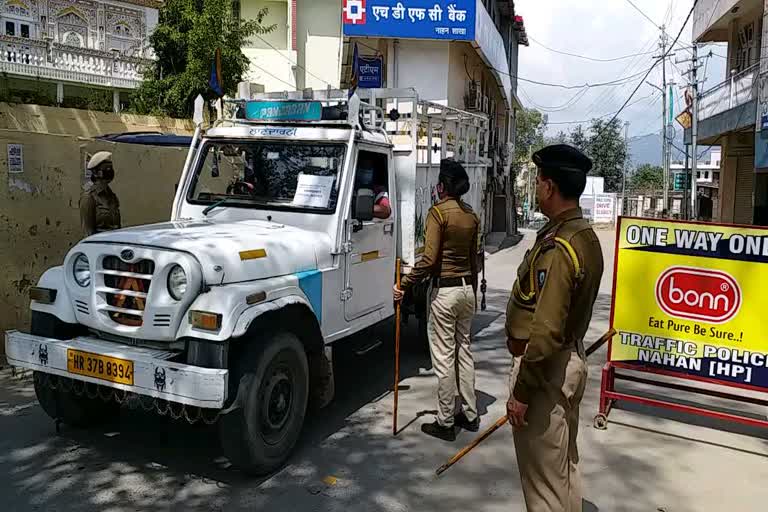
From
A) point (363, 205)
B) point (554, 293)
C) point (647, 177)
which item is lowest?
point (554, 293)

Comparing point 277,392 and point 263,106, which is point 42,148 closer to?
point 263,106

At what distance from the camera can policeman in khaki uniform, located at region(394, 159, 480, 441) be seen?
16.3 feet

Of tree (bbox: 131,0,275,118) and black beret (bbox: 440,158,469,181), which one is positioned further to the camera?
tree (bbox: 131,0,275,118)

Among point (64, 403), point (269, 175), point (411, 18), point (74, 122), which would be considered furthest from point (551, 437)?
point (411, 18)

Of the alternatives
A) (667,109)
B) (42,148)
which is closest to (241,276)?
(42,148)

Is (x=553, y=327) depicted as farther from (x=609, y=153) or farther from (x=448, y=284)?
(x=609, y=153)

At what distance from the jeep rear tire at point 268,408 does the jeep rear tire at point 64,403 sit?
53.2 inches

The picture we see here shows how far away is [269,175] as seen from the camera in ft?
17.7

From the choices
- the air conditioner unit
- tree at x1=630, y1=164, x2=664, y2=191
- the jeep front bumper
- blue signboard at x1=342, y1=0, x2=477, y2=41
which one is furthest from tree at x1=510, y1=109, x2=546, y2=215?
the jeep front bumper

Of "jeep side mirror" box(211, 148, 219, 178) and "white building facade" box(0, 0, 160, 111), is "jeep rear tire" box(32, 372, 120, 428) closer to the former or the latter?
"jeep side mirror" box(211, 148, 219, 178)

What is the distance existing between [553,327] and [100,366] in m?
2.75

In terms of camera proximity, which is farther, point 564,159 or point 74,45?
point 74,45

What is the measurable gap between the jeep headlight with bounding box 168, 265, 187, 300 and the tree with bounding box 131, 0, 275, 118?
40.9 ft

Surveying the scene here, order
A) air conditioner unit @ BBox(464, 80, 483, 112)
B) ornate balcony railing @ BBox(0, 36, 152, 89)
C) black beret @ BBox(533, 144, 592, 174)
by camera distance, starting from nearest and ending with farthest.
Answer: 1. black beret @ BBox(533, 144, 592, 174)
2. air conditioner unit @ BBox(464, 80, 483, 112)
3. ornate balcony railing @ BBox(0, 36, 152, 89)
